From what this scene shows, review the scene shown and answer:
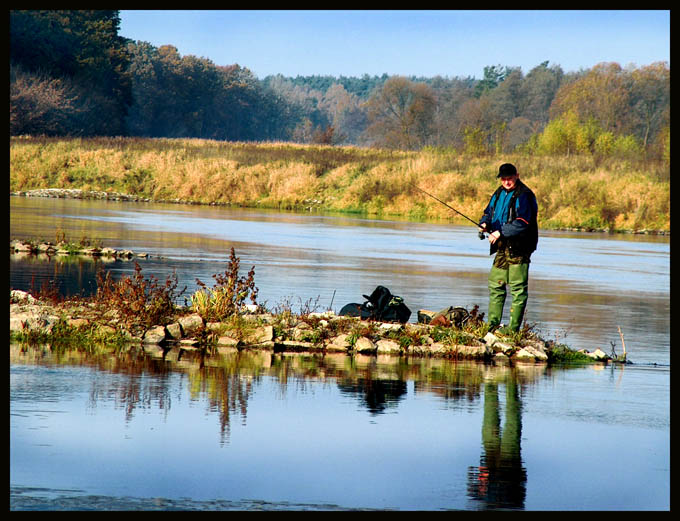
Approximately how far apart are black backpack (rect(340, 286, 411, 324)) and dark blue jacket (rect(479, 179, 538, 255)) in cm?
174

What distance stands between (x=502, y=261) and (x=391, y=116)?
144m

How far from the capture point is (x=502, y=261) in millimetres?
13172

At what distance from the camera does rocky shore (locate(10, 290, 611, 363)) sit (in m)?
12.7

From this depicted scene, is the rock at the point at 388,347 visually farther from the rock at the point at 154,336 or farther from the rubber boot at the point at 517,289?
the rock at the point at 154,336

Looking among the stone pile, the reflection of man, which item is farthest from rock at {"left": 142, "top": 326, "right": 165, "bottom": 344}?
the stone pile

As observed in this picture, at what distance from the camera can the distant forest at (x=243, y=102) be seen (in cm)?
8812

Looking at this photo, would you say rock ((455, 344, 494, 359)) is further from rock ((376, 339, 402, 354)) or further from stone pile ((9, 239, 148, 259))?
stone pile ((9, 239, 148, 259))

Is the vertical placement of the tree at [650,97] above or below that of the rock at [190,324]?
above

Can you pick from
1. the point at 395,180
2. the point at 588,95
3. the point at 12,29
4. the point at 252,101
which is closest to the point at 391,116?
the point at 252,101

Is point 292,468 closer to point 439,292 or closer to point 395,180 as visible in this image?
point 439,292

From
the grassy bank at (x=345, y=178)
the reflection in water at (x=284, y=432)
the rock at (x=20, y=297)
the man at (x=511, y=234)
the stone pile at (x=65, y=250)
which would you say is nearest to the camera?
the reflection in water at (x=284, y=432)

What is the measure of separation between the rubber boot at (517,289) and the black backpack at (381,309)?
1586mm

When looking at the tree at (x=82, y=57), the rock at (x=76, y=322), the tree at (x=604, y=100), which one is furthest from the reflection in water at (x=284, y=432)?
the tree at (x=604, y=100)

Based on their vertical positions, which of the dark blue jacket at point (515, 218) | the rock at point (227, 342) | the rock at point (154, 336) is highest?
the dark blue jacket at point (515, 218)
